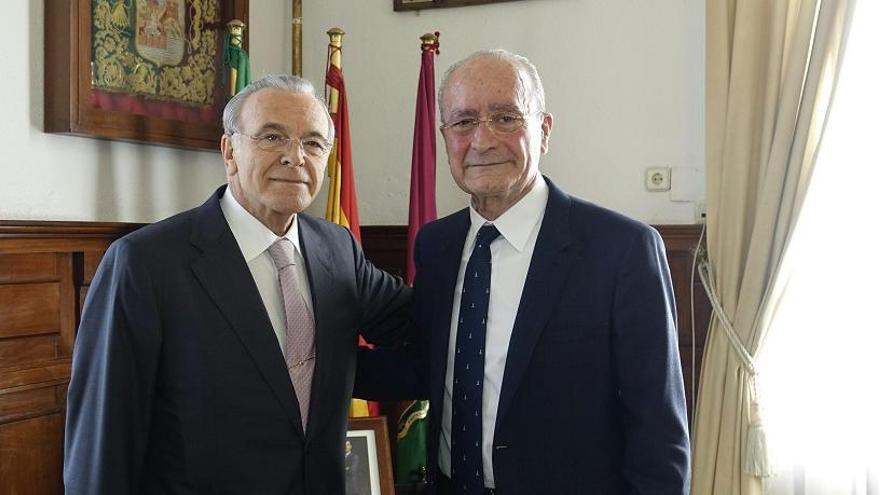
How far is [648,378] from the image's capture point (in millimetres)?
1705

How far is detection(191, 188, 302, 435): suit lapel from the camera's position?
1741 mm

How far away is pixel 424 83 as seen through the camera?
121 inches

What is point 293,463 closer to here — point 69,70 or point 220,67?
point 69,70

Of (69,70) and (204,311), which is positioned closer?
(204,311)

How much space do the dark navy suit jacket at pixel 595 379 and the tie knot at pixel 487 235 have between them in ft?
0.42

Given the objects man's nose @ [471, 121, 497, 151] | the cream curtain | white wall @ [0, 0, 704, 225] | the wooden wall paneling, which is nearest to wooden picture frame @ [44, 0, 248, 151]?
white wall @ [0, 0, 704, 225]

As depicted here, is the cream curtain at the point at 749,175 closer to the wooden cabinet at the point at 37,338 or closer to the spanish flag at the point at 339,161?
the spanish flag at the point at 339,161

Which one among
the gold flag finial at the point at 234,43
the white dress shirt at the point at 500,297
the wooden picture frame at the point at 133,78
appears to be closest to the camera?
the white dress shirt at the point at 500,297

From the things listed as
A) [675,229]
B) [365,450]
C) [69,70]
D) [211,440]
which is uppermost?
[69,70]

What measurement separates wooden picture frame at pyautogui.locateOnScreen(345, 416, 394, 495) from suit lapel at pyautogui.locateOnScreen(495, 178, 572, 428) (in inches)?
25.1

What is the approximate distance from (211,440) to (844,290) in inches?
81.3

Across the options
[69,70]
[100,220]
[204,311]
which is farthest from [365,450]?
[69,70]

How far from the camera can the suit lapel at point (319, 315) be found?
183cm

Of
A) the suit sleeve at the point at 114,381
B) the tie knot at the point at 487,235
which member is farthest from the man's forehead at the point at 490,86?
the suit sleeve at the point at 114,381
